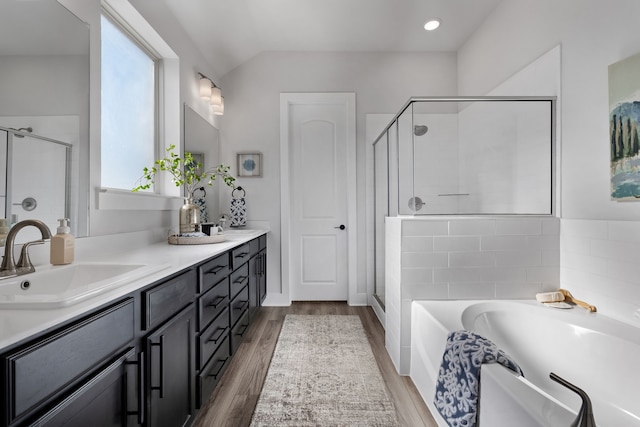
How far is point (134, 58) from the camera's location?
224 cm

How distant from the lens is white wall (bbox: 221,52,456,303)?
348cm

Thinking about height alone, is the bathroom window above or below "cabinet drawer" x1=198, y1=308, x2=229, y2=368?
above

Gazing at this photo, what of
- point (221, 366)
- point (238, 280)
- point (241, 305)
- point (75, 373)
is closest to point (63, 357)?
point (75, 373)

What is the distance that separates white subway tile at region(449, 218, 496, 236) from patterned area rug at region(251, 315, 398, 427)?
1.04 meters

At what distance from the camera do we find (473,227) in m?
2.00

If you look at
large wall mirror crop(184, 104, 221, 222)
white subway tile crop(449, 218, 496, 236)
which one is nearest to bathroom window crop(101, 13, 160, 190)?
large wall mirror crop(184, 104, 221, 222)

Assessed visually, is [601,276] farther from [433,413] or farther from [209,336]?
[209,336]

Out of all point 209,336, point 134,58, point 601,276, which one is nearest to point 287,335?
point 209,336

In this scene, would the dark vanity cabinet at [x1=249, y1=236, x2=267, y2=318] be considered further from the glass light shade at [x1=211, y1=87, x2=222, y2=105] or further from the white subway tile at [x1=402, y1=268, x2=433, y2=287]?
the glass light shade at [x1=211, y1=87, x2=222, y2=105]

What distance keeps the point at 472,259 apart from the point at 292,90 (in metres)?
2.53

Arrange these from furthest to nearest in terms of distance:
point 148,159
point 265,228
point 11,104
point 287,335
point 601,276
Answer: point 265,228 → point 287,335 → point 148,159 → point 601,276 → point 11,104

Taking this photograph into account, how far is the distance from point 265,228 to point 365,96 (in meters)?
1.80

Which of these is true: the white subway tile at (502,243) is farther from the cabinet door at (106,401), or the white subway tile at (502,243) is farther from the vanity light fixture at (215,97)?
the vanity light fixture at (215,97)

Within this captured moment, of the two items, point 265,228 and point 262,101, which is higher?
point 262,101
